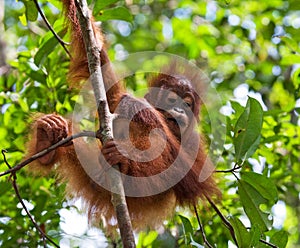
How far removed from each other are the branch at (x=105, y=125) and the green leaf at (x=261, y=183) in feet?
2.45

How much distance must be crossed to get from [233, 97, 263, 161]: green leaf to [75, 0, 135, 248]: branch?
26.6 inches

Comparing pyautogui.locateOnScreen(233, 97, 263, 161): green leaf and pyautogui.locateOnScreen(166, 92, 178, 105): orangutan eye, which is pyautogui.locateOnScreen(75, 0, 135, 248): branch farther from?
pyautogui.locateOnScreen(166, 92, 178, 105): orangutan eye

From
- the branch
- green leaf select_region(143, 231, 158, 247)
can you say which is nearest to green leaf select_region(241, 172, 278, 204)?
the branch

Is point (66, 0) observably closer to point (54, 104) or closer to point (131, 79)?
point (54, 104)

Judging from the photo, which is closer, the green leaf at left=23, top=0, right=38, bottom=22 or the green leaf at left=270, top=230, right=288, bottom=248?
the green leaf at left=270, top=230, right=288, bottom=248

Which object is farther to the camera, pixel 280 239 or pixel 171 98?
pixel 171 98

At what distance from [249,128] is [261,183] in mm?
310

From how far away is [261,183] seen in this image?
3049 mm

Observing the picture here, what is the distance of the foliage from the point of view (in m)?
3.04

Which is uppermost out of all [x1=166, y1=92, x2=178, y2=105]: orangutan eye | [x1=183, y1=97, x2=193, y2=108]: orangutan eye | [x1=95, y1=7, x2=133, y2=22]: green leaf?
[x1=95, y1=7, x2=133, y2=22]: green leaf

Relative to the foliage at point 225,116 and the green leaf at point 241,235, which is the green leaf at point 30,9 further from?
the green leaf at point 241,235

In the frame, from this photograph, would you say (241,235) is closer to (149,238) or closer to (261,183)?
(261,183)

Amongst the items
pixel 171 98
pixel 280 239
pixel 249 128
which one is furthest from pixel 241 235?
pixel 171 98

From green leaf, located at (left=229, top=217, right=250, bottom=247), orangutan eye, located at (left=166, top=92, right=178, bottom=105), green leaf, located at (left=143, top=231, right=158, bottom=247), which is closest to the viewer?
green leaf, located at (left=229, top=217, right=250, bottom=247)
